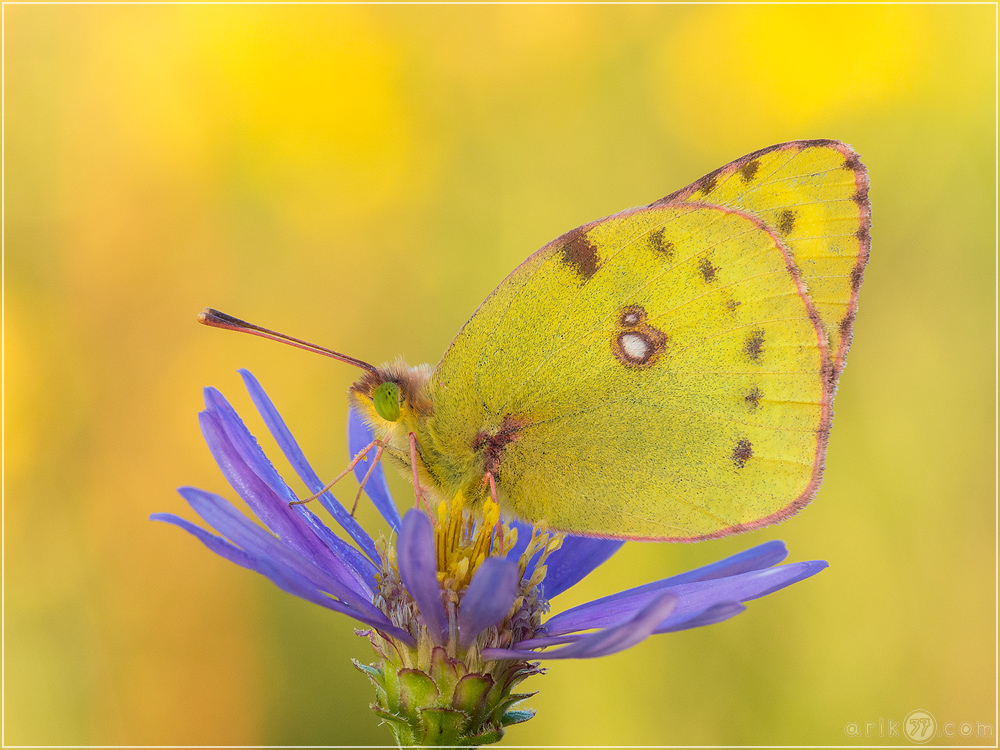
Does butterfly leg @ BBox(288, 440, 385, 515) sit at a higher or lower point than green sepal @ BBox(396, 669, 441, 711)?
higher

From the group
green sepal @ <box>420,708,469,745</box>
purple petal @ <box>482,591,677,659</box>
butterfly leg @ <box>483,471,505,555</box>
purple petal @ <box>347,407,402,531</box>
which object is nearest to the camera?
purple petal @ <box>482,591,677,659</box>

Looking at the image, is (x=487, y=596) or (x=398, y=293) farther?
(x=398, y=293)

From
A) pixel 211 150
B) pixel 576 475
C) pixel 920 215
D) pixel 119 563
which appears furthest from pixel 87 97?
pixel 920 215

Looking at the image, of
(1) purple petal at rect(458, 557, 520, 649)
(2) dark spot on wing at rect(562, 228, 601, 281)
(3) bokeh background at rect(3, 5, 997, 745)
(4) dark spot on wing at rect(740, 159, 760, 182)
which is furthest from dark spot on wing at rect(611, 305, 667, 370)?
(3) bokeh background at rect(3, 5, 997, 745)

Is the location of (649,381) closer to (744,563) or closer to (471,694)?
(744,563)

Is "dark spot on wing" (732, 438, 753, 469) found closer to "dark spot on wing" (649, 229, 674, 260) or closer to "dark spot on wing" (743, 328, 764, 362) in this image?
"dark spot on wing" (743, 328, 764, 362)

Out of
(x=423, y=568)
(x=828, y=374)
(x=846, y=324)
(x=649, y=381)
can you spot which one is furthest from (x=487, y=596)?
(x=846, y=324)
